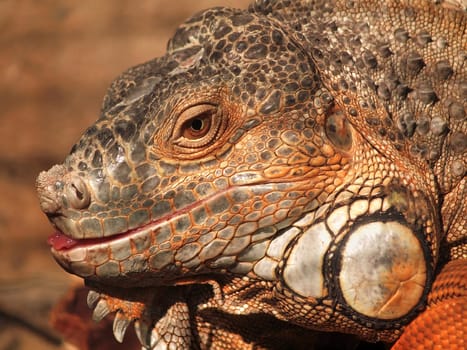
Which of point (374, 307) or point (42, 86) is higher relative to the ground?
point (42, 86)

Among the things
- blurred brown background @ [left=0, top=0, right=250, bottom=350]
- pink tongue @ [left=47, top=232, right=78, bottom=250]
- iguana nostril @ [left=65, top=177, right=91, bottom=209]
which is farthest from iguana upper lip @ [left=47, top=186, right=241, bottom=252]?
blurred brown background @ [left=0, top=0, right=250, bottom=350]

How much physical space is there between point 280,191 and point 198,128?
43 cm

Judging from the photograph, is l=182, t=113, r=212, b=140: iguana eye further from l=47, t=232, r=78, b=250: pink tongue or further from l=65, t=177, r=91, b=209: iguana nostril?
l=47, t=232, r=78, b=250: pink tongue

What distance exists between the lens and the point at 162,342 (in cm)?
355

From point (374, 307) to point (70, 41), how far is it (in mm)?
9231

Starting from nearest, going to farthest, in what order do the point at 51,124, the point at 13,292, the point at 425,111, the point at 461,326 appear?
1. the point at 461,326
2. the point at 425,111
3. the point at 13,292
4. the point at 51,124

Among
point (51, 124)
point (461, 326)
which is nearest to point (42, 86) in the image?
point (51, 124)

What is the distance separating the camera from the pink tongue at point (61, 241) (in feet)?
10.7

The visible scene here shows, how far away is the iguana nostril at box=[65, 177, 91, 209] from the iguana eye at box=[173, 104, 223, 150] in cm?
43

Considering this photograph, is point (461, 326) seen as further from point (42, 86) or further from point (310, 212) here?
point (42, 86)

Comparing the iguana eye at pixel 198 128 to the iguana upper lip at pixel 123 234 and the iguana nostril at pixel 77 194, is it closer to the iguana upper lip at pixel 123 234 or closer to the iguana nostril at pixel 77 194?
the iguana upper lip at pixel 123 234

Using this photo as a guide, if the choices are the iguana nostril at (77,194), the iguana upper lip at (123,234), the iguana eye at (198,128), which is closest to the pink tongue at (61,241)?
the iguana upper lip at (123,234)

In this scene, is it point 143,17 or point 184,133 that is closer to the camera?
point 184,133

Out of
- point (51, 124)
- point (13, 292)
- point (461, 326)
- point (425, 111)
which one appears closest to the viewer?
point (461, 326)
